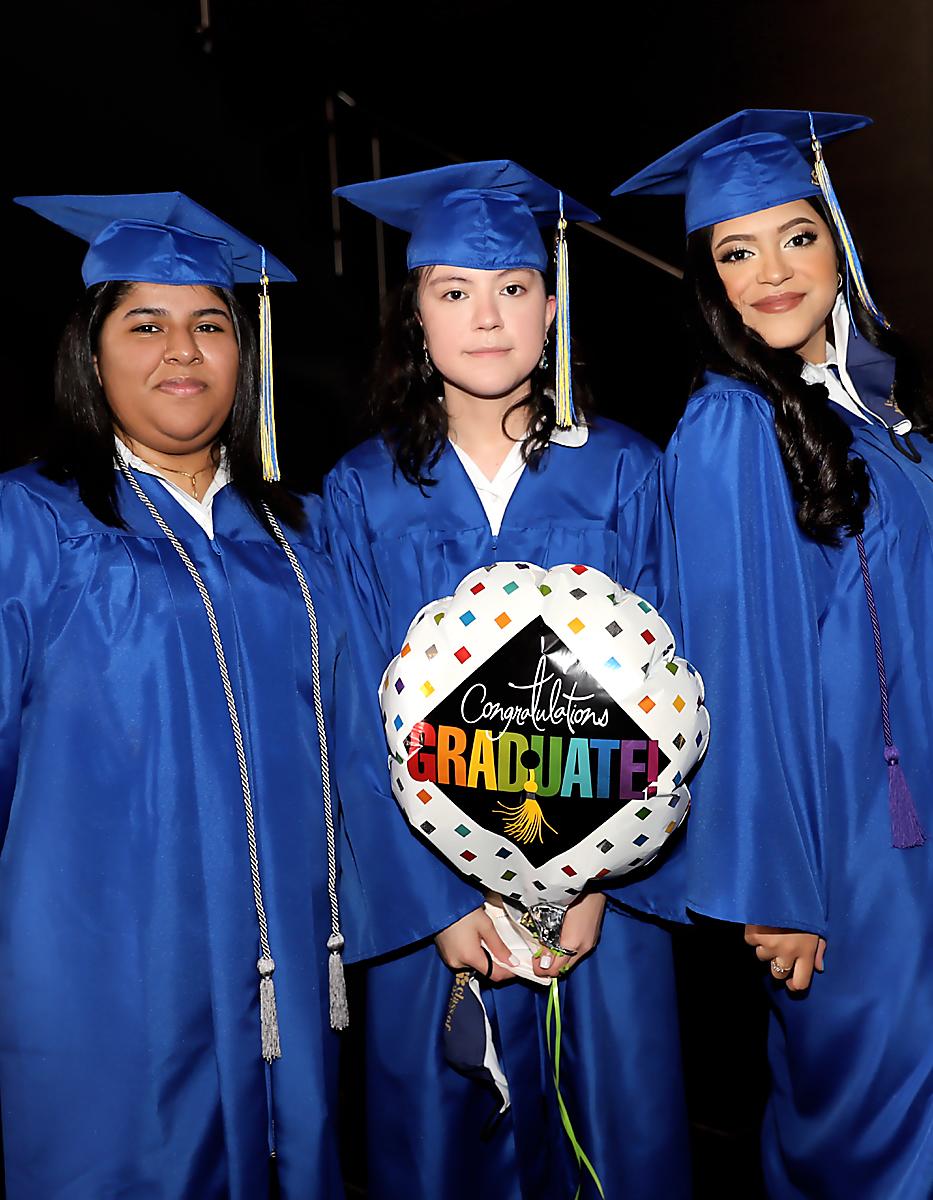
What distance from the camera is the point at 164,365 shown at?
185 centimetres

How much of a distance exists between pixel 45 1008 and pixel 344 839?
53 centimetres

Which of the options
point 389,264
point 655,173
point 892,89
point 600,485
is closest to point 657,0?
point 892,89

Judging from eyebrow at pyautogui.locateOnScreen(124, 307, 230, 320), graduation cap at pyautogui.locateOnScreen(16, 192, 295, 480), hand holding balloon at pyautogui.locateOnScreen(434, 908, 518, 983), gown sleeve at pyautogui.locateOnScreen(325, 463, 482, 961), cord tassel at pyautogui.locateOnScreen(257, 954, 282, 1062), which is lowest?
cord tassel at pyautogui.locateOnScreen(257, 954, 282, 1062)

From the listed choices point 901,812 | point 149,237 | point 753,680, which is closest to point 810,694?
point 753,680

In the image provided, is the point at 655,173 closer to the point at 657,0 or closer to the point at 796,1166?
the point at 796,1166

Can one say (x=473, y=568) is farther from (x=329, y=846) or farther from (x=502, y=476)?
(x=329, y=846)

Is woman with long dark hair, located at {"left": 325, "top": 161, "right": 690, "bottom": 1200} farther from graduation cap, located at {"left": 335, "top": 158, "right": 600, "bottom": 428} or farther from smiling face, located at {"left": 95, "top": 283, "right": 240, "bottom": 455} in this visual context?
smiling face, located at {"left": 95, "top": 283, "right": 240, "bottom": 455}

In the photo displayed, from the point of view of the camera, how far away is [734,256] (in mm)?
1824

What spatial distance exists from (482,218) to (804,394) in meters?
0.60

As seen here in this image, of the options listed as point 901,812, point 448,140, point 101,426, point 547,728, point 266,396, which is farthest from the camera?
point 448,140

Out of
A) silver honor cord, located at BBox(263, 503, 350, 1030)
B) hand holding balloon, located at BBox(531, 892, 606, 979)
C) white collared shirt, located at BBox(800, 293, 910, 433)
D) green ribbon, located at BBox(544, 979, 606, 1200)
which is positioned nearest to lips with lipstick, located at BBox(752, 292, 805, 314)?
white collared shirt, located at BBox(800, 293, 910, 433)

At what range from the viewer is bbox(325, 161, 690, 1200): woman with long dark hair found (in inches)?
74.6

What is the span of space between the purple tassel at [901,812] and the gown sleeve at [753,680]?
3.8 inches

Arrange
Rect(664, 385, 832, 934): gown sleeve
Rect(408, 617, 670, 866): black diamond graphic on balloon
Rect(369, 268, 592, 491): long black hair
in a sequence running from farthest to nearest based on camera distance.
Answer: Rect(369, 268, 592, 491): long black hair → Rect(664, 385, 832, 934): gown sleeve → Rect(408, 617, 670, 866): black diamond graphic on balloon
